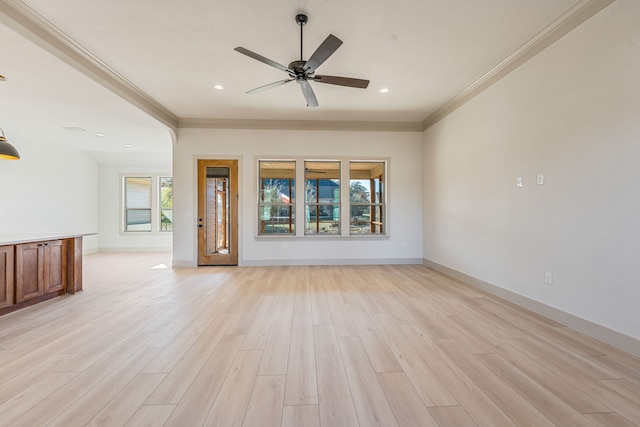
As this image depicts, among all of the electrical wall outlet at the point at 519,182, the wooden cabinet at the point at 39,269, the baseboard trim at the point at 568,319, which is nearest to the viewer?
the baseboard trim at the point at 568,319

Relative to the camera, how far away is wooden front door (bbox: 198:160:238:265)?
19.1ft

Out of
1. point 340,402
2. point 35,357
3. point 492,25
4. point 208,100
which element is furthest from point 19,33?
point 492,25

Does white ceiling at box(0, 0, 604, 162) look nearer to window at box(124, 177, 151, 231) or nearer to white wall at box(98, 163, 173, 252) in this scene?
white wall at box(98, 163, 173, 252)

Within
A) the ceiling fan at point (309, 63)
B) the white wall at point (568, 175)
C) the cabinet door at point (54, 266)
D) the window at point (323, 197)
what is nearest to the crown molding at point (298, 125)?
the window at point (323, 197)

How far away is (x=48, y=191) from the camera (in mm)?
6766

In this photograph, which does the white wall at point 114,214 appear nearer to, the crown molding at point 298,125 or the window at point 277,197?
the crown molding at point 298,125

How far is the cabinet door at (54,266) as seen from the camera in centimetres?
355

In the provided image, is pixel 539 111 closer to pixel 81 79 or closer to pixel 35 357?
pixel 35 357

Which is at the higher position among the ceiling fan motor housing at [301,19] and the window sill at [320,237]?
the ceiling fan motor housing at [301,19]

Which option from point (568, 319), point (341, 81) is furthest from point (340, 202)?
point (568, 319)

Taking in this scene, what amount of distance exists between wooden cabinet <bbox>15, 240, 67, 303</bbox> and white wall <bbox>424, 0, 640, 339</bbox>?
590cm

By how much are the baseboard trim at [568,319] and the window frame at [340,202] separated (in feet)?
7.24

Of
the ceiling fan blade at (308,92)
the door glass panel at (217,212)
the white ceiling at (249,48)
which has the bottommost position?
the door glass panel at (217,212)

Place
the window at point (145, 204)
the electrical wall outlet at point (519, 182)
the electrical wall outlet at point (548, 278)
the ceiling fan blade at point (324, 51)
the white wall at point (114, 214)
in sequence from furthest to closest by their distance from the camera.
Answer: the window at point (145, 204) < the white wall at point (114, 214) < the electrical wall outlet at point (519, 182) < the electrical wall outlet at point (548, 278) < the ceiling fan blade at point (324, 51)
